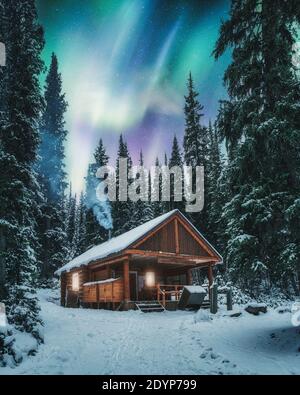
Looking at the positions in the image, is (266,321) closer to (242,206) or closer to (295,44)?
(242,206)

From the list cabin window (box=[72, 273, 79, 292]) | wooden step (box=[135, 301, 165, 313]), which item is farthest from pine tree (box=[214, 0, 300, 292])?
cabin window (box=[72, 273, 79, 292])

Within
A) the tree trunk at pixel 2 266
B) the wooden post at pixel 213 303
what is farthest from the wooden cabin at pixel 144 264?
the tree trunk at pixel 2 266

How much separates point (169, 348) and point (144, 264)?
662 inches

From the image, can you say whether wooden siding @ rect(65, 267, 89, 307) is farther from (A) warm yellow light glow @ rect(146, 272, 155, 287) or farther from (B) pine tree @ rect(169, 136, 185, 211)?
(B) pine tree @ rect(169, 136, 185, 211)

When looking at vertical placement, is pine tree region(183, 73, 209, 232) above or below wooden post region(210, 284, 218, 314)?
above

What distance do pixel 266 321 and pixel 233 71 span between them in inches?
352

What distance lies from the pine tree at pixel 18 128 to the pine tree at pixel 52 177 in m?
19.2

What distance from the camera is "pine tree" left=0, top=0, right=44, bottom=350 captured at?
42.7 ft

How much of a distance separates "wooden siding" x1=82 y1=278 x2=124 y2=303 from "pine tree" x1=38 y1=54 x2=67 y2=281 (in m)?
11.3

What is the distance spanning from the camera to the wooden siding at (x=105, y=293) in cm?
1994

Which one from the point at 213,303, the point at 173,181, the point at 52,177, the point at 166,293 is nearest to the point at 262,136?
the point at 213,303

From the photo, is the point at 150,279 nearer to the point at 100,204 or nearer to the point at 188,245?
the point at 188,245

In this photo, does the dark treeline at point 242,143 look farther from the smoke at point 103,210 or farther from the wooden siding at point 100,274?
the smoke at point 103,210

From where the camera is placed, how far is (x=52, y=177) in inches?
1462
